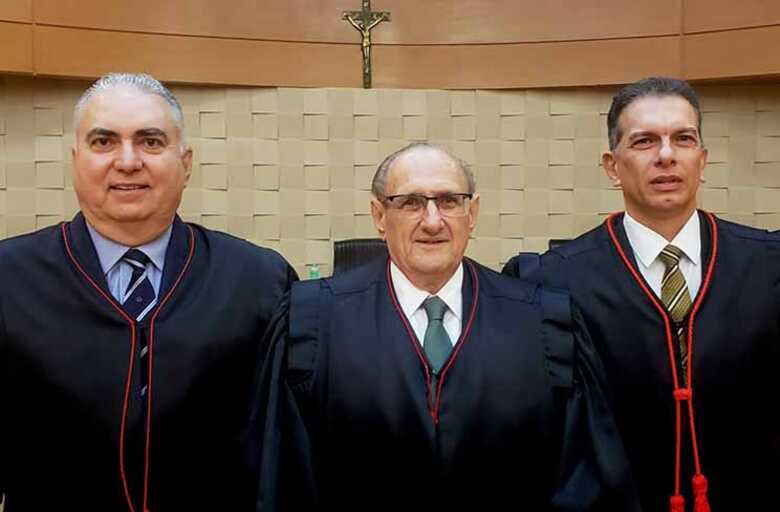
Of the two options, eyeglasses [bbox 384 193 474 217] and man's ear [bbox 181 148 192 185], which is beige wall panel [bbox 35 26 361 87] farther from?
eyeglasses [bbox 384 193 474 217]

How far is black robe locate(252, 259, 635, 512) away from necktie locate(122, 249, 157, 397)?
0.28 meters

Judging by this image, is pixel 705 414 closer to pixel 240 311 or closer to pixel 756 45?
pixel 240 311

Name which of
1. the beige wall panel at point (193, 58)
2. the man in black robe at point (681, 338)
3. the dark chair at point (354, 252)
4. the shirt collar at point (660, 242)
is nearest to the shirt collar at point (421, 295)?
the man in black robe at point (681, 338)

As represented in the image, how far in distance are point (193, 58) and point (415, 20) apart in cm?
120

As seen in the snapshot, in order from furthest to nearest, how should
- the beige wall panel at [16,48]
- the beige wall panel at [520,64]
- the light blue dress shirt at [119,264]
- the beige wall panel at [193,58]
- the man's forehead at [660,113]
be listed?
the beige wall panel at [520,64] → the beige wall panel at [193,58] → the beige wall panel at [16,48] → the man's forehead at [660,113] → the light blue dress shirt at [119,264]

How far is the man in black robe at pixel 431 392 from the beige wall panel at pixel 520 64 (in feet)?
9.35

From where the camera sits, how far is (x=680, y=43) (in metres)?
4.81

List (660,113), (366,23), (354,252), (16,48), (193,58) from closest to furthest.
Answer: (660,113)
(16,48)
(354,252)
(193,58)
(366,23)

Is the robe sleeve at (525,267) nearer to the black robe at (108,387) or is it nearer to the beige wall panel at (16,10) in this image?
the black robe at (108,387)

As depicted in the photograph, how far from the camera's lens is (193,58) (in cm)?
477

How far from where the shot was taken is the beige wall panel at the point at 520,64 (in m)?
4.88

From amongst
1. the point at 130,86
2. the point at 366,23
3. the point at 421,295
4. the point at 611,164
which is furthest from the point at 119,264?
the point at 366,23

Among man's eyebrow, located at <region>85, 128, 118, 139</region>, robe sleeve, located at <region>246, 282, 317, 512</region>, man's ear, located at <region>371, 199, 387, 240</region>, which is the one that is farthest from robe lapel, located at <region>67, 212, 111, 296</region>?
man's ear, located at <region>371, 199, 387, 240</region>

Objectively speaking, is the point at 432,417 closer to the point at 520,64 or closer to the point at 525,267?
the point at 525,267
